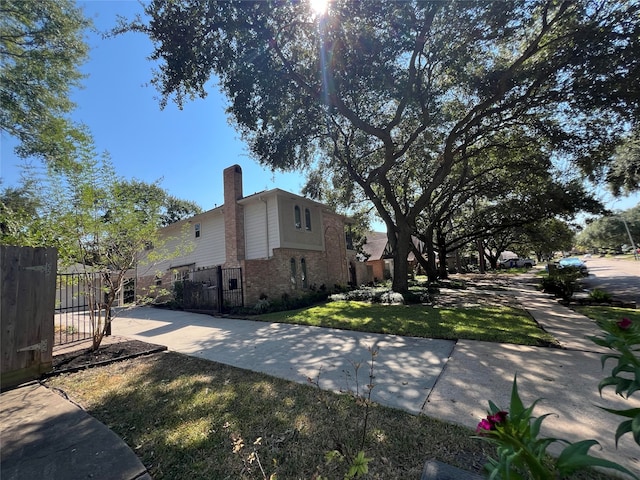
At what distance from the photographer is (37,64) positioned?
32.4 feet

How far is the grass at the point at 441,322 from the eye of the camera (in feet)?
20.6

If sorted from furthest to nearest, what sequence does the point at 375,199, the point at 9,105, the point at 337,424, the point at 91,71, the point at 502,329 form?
the point at 375,199, the point at 91,71, the point at 9,105, the point at 502,329, the point at 337,424

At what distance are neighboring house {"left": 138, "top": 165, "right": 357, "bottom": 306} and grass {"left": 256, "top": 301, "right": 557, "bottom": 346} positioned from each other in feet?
11.0

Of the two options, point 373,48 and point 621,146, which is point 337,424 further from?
point 621,146

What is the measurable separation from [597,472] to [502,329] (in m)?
5.03

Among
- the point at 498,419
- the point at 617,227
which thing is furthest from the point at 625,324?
the point at 617,227

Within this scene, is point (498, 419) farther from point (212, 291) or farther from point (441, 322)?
point (212, 291)

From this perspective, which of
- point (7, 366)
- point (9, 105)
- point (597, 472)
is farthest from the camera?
point (9, 105)

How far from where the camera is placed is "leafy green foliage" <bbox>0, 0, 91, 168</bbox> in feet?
30.8

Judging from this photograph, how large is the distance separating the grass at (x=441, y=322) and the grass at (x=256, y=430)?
3.88 m

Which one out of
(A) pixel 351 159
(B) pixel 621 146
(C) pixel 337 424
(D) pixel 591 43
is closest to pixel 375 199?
(A) pixel 351 159

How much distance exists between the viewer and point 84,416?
361 centimetres

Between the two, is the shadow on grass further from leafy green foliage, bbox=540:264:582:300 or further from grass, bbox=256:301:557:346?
leafy green foliage, bbox=540:264:582:300

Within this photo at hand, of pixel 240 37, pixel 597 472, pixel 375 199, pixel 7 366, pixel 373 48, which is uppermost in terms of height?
pixel 240 37
